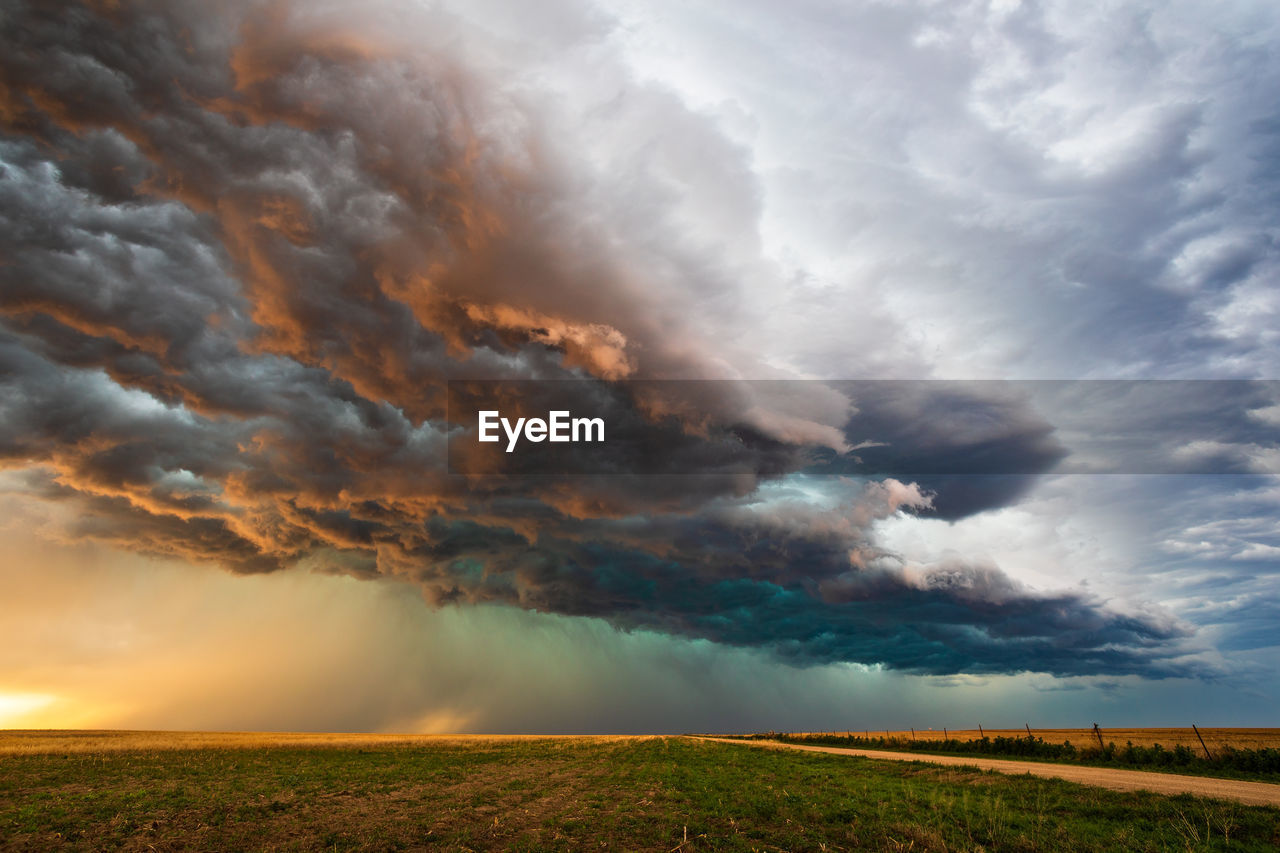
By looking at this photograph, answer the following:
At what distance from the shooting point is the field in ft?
61.6

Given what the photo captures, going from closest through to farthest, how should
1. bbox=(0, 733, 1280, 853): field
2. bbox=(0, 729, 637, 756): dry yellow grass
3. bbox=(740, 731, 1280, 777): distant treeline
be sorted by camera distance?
bbox=(0, 733, 1280, 853): field → bbox=(740, 731, 1280, 777): distant treeline → bbox=(0, 729, 637, 756): dry yellow grass

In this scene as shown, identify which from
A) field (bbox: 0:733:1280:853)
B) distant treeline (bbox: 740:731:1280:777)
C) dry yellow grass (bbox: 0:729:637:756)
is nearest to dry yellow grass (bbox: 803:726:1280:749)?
distant treeline (bbox: 740:731:1280:777)

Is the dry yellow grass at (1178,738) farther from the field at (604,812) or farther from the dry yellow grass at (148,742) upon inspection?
the dry yellow grass at (148,742)

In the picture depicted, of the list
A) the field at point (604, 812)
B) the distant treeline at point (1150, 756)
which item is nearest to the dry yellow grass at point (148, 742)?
the field at point (604, 812)

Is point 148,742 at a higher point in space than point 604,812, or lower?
lower

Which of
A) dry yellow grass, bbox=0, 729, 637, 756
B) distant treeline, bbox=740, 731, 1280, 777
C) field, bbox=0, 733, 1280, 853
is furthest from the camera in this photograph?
dry yellow grass, bbox=0, 729, 637, 756

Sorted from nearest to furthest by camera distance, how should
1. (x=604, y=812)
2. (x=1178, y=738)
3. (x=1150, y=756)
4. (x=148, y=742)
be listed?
(x=604, y=812) → (x=1150, y=756) → (x=148, y=742) → (x=1178, y=738)

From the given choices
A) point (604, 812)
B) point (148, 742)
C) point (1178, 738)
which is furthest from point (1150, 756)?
point (148, 742)

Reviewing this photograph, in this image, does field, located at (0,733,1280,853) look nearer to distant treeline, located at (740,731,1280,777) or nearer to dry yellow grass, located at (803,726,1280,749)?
distant treeline, located at (740,731,1280,777)

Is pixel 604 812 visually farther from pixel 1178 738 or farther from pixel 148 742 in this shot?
pixel 1178 738

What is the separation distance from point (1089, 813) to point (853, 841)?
1130 centimetres

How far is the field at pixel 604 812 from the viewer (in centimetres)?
1878

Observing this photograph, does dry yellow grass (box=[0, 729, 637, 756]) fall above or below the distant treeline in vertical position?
below

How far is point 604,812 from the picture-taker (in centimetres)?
2409
